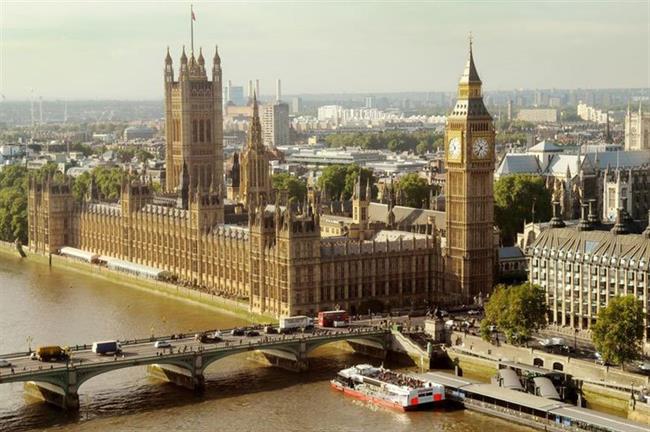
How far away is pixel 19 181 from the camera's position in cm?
19562

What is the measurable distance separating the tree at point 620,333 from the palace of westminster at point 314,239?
26997mm

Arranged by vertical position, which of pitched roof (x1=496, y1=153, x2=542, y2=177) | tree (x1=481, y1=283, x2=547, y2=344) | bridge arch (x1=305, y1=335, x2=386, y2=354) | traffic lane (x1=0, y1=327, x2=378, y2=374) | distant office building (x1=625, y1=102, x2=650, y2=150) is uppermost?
distant office building (x1=625, y1=102, x2=650, y2=150)

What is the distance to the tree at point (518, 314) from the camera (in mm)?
89188

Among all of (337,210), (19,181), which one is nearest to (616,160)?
(337,210)

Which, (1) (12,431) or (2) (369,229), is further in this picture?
(2) (369,229)

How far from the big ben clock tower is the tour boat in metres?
25.1

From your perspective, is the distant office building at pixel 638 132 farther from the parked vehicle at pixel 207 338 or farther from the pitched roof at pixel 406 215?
the parked vehicle at pixel 207 338

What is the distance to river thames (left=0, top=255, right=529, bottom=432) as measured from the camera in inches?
3049

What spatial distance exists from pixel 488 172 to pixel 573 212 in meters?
38.4

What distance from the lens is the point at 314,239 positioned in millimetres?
104438

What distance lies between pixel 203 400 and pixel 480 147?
121 feet

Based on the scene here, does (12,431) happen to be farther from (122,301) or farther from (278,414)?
(122,301)

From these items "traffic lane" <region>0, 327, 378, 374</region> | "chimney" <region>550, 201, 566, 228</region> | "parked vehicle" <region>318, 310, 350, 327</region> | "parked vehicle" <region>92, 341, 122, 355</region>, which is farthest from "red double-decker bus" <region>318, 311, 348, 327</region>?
"chimney" <region>550, 201, 566, 228</region>

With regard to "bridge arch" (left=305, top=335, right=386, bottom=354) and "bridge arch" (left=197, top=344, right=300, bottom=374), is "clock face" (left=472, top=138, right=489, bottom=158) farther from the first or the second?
"bridge arch" (left=197, top=344, right=300, bottom=374)
